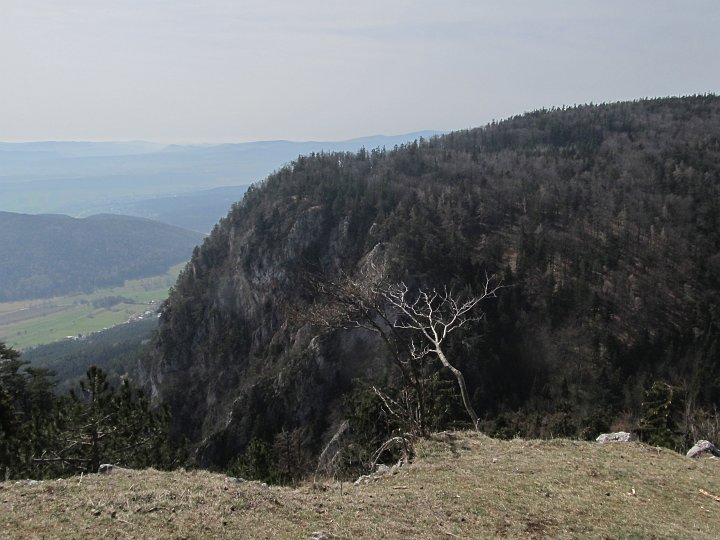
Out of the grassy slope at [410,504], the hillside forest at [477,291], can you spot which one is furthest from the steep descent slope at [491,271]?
the grassy slope at [410,504]

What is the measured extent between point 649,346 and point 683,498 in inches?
3056

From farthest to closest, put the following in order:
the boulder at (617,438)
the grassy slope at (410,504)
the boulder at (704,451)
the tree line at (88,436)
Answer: the tree line at (88,436) → the boulder at (617,438) → the boulder at (704,451) → the grassy slope at (410,504)

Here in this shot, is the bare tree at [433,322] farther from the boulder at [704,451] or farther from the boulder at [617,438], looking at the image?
the boulder at [704,451]

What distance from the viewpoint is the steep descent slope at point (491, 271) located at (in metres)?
80.6

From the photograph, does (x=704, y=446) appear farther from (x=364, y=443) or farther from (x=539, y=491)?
(x=364, y=443)

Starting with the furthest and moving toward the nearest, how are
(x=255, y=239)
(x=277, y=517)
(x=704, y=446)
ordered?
(x=255, y=239)
(x=704, y=446)
(x=277, y=517)

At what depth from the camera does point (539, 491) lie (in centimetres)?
1319

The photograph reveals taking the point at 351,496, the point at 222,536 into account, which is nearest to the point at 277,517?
the point at 222,536

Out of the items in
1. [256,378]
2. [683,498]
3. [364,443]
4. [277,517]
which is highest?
[277,517]

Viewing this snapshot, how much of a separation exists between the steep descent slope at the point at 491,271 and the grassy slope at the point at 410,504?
4148 centimetres

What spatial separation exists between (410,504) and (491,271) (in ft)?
281

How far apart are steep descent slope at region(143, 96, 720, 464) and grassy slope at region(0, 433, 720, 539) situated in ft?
136

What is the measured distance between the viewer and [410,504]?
12.2m

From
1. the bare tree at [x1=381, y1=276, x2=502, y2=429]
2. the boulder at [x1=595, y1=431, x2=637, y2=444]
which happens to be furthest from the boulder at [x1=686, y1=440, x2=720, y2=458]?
the bare tree at [x1=381, y1=276, x2=502, y2=429]
